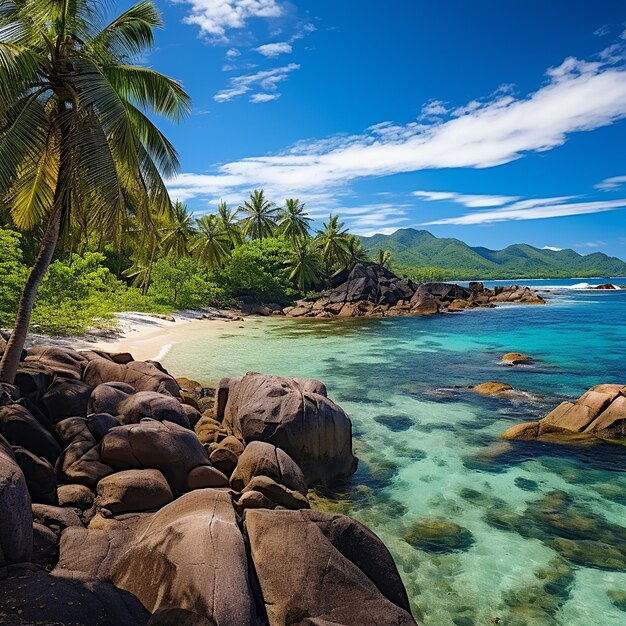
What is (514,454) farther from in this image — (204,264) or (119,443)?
(204,264)

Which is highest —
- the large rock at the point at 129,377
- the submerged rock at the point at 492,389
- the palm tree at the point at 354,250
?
the palm tree at the point at 354,250

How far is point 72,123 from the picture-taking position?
903cm

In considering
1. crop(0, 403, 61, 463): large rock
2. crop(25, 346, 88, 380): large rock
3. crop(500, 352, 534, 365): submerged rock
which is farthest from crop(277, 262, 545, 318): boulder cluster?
crop(0, 403, 61, 463): large rock

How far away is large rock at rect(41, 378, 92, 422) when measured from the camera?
927cm

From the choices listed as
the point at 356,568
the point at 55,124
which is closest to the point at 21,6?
the point at 55,124

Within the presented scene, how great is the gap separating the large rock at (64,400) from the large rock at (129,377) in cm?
185

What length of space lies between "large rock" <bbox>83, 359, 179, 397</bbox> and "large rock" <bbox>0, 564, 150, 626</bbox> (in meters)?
7.05

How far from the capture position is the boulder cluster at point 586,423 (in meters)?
12.4


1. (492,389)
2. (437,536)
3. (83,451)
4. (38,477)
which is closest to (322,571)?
(437,536)

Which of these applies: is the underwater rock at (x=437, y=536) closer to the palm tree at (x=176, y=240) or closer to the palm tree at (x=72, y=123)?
the palm tree at (x=72, y=123)

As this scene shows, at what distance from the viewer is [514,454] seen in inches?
464

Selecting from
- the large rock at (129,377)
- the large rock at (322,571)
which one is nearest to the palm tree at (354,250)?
the large rock at (129,377)

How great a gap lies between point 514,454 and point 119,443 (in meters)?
9.69

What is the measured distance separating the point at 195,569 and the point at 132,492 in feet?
8.95
